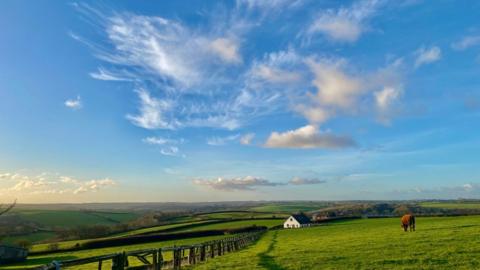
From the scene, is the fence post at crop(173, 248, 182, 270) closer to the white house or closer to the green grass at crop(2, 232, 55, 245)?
the green grass at crop(2, 232, 55, 245)

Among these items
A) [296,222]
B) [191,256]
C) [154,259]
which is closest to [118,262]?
[154,259]

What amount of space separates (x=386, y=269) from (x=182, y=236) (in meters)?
58.1

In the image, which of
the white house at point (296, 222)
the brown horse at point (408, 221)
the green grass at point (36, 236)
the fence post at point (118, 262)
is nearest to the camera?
the fence post at point (118, 262)

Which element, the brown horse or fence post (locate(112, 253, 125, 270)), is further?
the brown horse

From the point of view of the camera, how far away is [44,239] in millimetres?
88562

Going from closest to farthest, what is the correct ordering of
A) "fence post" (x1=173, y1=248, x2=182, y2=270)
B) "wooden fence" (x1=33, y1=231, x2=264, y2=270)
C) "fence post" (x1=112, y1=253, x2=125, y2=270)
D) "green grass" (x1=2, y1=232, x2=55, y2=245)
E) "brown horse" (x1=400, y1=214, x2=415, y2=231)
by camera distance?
"wooden fence" (x1=33, y1=231, x2=264, y2=270)
"fence post" (x1=112, y1=253, x2=125, y2=270)
"fence post" (x1=173, y1=248, x2=182, y2=270)
"brown horse" (x1=400, y1=214, x2=415, y2=231)
"green grass" (x1=2, y1=232, x2=55, y2=245)

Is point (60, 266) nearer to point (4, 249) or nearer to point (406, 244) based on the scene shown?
point (406, 244)

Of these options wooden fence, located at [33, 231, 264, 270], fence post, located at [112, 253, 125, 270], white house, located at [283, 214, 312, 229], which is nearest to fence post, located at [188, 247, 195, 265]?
wooden fence, located at [33, 231, 264, 270]

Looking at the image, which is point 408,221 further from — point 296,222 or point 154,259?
point 296,222

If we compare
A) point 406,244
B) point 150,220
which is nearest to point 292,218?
point 150,220

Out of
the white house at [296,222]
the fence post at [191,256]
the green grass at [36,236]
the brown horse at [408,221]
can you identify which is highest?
the brown horse at [408,221]

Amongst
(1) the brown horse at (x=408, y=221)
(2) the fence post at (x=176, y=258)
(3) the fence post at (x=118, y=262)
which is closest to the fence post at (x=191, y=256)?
(2) the fence post at (x=176, y=258)

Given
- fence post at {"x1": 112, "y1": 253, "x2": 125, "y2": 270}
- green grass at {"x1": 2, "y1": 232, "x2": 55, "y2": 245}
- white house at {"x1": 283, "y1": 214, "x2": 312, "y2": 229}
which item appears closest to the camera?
fence post at {"x1": 112, "y1": 253, "x2": 125, "y2": 270}

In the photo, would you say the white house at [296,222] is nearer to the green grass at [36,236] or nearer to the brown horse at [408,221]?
the green grass at [36,236]
